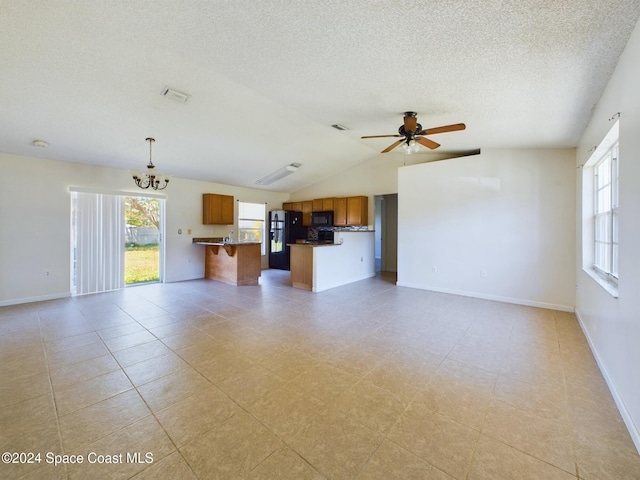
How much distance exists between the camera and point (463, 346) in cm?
285

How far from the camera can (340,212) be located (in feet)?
24.1

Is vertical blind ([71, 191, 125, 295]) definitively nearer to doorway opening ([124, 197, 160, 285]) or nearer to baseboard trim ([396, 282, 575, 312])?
doorway opening ([124, 197, 160, 285])

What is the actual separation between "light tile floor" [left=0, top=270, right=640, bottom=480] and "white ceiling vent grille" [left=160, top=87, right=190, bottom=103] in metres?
2.93

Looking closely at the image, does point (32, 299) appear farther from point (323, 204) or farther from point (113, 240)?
point (323, 204)

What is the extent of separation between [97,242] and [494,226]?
758 centimetres

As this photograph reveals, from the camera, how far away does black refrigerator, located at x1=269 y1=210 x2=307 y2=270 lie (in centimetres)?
805

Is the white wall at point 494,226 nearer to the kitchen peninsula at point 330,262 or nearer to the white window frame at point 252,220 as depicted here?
the kitchen peninsula at point 330,262

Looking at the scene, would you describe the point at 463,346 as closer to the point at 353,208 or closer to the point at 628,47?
the point at 628,47

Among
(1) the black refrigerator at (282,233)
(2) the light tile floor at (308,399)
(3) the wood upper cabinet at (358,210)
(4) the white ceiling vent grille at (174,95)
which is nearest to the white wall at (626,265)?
(2) the light tile floor at (308,399)

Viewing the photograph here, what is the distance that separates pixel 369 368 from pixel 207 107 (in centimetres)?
388

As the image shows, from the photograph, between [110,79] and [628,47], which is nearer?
[628,47]

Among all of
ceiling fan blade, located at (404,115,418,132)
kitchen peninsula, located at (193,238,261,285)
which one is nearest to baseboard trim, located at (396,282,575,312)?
ceiling fan blade, located at (404,115,418,132)

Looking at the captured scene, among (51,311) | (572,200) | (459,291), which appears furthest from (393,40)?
(51,311)

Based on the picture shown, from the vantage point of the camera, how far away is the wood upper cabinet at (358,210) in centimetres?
699
